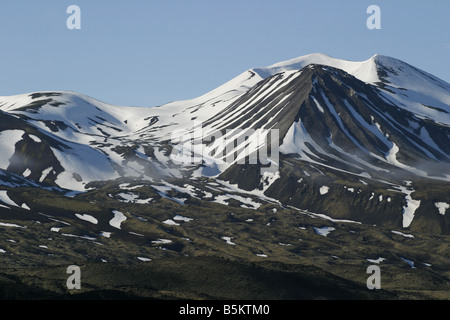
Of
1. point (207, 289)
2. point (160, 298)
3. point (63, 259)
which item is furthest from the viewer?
point (63, 259)

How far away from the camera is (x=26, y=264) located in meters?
168

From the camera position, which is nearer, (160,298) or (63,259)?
(160,298)

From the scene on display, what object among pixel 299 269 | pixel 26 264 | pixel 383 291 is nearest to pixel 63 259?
pixel 26 264
